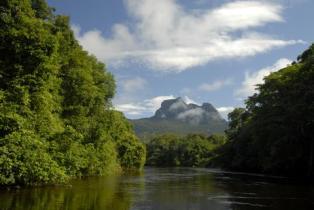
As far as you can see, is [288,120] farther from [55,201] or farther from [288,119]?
[55,201]

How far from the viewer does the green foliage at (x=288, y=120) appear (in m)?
61.8

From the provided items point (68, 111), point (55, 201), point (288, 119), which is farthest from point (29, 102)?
point (288, 119)

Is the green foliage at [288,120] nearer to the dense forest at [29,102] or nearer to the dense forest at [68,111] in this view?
the dense forest at [68,111]

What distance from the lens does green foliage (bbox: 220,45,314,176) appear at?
6184 centimetres

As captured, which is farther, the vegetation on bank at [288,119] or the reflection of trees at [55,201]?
the vegetation on bank at [288,119]

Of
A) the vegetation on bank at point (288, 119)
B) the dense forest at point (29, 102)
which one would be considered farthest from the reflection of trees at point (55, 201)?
the vegetation on bank at point (288, 119)

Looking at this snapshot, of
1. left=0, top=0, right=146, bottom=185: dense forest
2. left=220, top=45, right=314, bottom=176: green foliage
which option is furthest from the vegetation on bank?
left=0, top=0, right=146, bottom=185: dense forest

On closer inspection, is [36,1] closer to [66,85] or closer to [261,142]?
[66,85]

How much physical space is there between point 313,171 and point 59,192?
4342 centimetres

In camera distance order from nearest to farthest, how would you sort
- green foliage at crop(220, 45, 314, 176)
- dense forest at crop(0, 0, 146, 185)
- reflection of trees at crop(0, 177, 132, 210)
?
reflection of trees at crop(0, 177, 132, 210)
dense forest at crop(0, 0, 146, 185)
green foliage at crop(220, 45, 314, 176)

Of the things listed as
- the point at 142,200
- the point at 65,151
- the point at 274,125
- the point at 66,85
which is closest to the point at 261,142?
the point at 274,125

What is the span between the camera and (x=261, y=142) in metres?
80.1

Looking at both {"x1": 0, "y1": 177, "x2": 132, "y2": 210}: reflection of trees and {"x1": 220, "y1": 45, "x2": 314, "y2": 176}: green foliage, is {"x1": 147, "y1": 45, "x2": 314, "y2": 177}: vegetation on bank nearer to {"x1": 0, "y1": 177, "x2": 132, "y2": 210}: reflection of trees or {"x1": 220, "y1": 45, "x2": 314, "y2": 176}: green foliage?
{"x1": 220, "y1": 45, "x2": 314, "y2": 176}: green foliage

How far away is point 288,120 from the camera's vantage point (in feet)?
218
